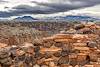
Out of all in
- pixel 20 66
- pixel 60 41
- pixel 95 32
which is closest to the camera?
pixel 20 66

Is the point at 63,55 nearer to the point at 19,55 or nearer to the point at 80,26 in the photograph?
the point at 19,55

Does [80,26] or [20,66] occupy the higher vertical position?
[80,26]

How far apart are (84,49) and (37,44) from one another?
146 inches

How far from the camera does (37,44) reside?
30.3 metres

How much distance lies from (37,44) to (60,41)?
1808 mm

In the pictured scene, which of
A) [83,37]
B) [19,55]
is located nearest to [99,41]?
[83,37]

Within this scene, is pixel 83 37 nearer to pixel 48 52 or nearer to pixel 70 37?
pixel 70 37

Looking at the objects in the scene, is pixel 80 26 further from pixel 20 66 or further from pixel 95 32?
pixel 20 66

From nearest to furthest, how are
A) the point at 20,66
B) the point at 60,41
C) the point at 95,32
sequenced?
the point at 20,66 → the point at 60,41 → the point at 95,32

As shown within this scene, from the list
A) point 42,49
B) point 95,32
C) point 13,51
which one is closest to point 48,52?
point 42,49

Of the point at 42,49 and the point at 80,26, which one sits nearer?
the point at 42,49

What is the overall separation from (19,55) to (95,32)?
7073 mm

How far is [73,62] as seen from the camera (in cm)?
2892

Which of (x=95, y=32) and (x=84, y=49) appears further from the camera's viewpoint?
(x=95, y=32)
